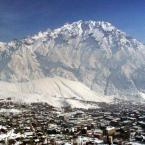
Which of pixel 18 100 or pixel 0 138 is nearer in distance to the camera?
pixel 0 138

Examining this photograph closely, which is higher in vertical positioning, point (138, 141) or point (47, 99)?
point (47, 99)

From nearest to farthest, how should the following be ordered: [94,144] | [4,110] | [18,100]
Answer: [94,144], [4,110], [18,100]

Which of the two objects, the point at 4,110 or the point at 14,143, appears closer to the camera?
the point at 14,143

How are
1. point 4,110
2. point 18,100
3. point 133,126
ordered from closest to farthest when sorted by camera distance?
point 133,126 < point 4,110 < point 18,100

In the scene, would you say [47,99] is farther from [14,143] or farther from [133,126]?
[14,143]

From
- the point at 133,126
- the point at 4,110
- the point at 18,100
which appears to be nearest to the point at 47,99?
the point at 18,100

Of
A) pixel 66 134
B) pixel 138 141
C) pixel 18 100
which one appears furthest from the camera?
pixel 18 100

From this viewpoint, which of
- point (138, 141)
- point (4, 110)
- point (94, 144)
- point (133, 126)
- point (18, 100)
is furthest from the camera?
point (18, 100)

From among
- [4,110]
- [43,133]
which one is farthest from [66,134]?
[4,110]

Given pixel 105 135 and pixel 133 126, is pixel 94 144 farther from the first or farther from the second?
pixel 133 126
